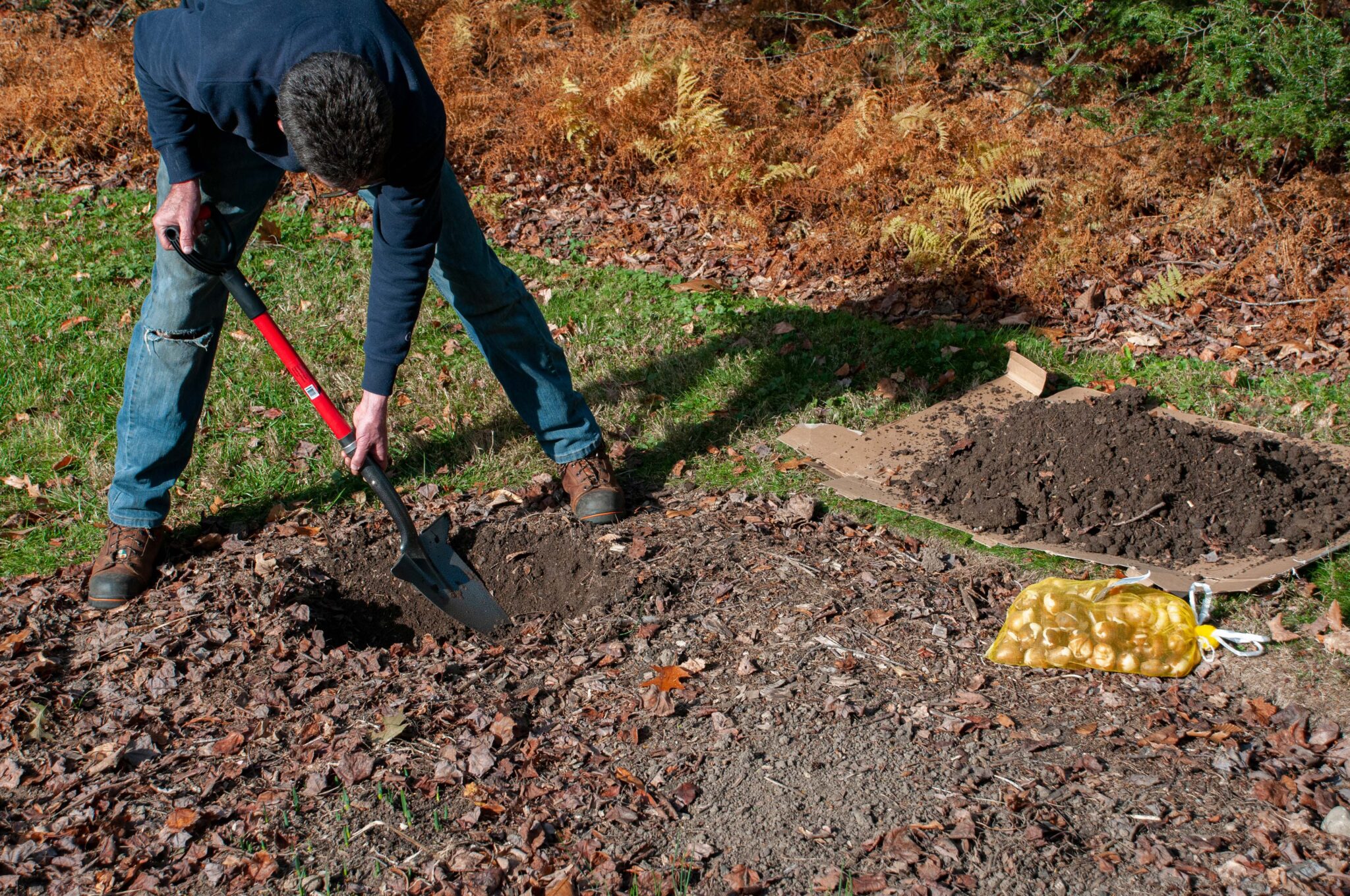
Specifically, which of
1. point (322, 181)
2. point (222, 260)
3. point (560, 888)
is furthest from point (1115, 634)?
point (222, 260)

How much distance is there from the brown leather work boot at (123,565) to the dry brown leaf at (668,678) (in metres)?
2.02

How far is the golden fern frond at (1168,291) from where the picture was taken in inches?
227

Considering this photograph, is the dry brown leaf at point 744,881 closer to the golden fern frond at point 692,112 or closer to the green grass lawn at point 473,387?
the green grass lawn at point 473,387

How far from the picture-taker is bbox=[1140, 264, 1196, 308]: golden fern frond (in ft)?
18.9

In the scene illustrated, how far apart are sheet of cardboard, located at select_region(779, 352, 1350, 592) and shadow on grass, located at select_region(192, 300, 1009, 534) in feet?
0.64

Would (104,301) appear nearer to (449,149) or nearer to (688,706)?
(449,149)

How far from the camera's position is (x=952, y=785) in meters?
2.64

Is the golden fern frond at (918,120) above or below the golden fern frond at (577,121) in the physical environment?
below

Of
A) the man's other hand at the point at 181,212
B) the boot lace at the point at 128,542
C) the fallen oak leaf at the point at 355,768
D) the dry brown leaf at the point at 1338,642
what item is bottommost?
the dry brown leaf at the point at 1338,642

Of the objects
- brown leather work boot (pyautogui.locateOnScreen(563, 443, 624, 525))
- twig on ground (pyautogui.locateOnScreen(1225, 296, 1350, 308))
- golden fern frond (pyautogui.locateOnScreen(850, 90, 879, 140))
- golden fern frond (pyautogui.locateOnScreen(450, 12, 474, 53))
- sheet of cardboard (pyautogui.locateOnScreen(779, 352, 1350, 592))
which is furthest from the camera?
golden fern frond (pyautogui.locateOnScreen(450, 12, 474, 53))

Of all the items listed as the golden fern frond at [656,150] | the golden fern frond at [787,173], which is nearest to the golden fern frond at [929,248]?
the golden fern frond at [787,173]

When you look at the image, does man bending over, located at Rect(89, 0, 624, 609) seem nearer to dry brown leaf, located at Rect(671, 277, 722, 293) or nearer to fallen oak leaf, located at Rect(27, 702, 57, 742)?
fallen oak leaf, located at Rect(27, 702, 57, 742)

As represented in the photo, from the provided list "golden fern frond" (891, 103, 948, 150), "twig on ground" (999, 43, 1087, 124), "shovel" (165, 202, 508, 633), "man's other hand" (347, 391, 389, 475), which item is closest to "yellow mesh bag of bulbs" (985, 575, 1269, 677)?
"shovel" (165, 202, 508, 633)

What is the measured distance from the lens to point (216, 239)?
3596 millimetres
